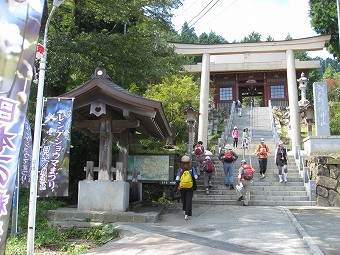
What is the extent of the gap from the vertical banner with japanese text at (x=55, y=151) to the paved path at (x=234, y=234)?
1.62 m

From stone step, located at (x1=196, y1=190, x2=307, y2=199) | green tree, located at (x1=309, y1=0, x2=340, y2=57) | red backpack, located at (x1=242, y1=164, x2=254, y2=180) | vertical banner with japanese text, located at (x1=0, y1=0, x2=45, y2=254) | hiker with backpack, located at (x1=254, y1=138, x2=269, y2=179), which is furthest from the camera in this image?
green tree, located at (x1=309, y1=0, x2=340, y2=57)

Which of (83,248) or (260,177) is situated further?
(260,177)

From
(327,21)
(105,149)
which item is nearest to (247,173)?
(105,149)

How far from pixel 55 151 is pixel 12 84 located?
8.59 ft

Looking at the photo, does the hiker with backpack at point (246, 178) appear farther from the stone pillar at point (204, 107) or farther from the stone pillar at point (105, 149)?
the stone pillar at point (204, 107)

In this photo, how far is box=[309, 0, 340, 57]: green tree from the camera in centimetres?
2362

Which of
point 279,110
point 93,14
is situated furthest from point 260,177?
point 279,110

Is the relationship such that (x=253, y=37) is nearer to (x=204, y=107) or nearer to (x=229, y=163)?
(x=204, y=107)

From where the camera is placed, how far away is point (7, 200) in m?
4.37

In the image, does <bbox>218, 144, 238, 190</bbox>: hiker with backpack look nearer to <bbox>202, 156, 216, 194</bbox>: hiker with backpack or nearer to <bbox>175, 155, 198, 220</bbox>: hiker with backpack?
<bbox>202, 156, 216, 194</bbox>: hiker with backpack

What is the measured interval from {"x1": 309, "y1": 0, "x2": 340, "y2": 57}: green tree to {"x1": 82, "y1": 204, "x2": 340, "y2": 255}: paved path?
675 inches

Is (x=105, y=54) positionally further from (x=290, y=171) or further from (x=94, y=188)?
(x=290, y=171)

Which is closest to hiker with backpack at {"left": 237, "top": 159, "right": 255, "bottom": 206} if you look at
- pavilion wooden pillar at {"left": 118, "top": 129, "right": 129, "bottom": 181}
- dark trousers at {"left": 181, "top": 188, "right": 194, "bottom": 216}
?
dark trousers at {"left": 181, "top": 188, "right": 194, "bottom": 216}

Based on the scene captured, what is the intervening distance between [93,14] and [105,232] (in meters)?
10.4
